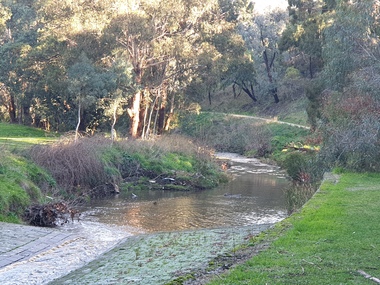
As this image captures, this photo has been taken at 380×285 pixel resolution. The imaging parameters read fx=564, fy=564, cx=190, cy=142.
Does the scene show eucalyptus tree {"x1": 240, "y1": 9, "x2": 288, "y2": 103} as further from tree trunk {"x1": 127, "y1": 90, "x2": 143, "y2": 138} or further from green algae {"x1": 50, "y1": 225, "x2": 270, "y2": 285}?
green algae {"x1": 50, "y1": 225, "x2": 270, "y2": 285}

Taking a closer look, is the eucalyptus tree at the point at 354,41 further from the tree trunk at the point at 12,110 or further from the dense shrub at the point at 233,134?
the tree trunk at the point at 12,110

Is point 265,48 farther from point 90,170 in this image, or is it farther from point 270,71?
point 90,170

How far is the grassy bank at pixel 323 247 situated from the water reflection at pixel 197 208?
5.47 m

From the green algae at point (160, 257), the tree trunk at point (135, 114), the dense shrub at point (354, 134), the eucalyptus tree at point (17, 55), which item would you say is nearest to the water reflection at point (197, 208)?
the dense shrub at point (354, 134)

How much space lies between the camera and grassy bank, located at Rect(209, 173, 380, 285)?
913 cm

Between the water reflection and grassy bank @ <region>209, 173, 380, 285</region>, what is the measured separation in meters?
5.47

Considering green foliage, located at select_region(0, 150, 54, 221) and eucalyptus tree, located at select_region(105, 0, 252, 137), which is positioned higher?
eucalyptus tree, located at select_region(105, 0, 252, 137)

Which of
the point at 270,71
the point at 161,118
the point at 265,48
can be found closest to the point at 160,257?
the point at 161,118

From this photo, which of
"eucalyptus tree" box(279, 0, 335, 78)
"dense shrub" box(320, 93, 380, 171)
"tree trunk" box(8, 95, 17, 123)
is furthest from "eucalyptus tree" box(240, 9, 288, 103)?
"dense shrub" box(320, 93, 380, 171)

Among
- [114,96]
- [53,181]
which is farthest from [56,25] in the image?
[53,181]

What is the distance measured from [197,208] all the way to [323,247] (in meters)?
13.5

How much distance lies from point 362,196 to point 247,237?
4.53 meters

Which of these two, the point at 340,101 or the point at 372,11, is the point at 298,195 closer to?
the point at 340,101

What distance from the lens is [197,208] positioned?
80.2 feet
